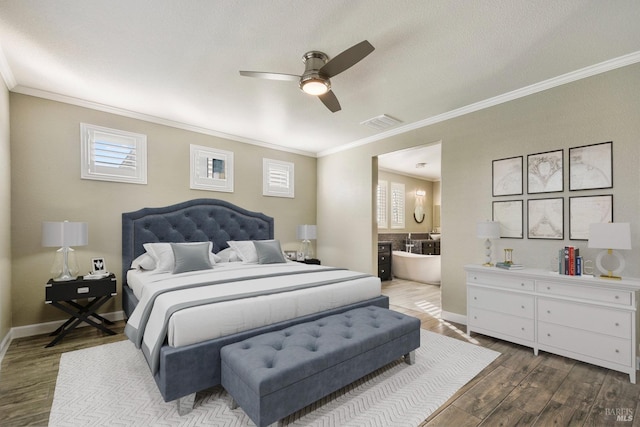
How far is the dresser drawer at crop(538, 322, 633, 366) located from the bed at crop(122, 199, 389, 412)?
61.5 inches

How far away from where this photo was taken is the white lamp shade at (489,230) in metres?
3.35

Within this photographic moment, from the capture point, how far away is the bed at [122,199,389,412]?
192 cm

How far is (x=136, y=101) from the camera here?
369 centimetres

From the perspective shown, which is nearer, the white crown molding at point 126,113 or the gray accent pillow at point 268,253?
the white crown molding at point 126,113

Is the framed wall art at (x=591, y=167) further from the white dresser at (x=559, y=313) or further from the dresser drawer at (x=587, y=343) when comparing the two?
the dresser drawer at (x=587, y=343)

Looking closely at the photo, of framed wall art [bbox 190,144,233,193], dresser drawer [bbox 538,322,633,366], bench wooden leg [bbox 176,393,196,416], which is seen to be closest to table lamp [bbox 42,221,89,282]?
framed wall art [bbox 190,144,233,193]

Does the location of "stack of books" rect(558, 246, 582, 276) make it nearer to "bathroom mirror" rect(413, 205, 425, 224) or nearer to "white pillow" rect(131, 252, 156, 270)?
"white pillow" rect(131, 252, 156, 270)

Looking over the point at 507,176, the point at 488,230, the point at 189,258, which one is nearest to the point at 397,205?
the point at 507,176

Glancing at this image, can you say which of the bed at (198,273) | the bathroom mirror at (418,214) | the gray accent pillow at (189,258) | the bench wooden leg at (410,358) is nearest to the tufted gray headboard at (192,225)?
the bed at (198,273)

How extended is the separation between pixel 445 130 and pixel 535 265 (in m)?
2.06

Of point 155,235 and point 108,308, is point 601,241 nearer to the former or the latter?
point 155,235

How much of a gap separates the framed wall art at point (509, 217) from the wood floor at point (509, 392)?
1.24 m

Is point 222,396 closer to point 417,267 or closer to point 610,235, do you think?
point 610,235

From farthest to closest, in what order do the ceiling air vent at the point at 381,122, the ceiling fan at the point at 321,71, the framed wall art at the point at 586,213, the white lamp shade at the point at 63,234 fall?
1. the ceiling air vent at the point at 381,122
2. the white lamp shade at the point at 63,234
3. the framed wall art at the point at 586,213
4. the ceiling fan at the point at 321,71
